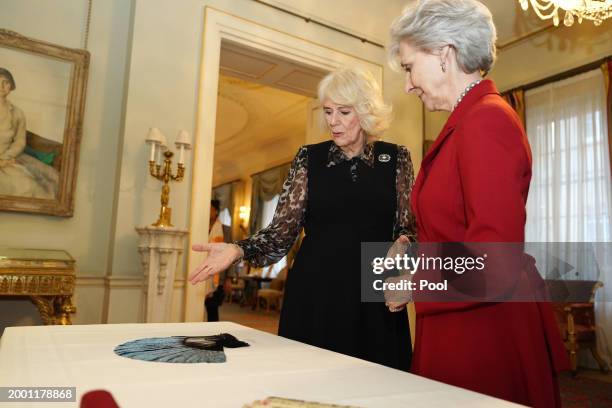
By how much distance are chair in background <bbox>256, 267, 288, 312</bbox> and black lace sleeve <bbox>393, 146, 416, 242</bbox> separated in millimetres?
8472

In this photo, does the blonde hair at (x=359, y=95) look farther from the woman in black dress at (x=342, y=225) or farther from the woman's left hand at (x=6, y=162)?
the woman's left hand at (x=6, y=162)

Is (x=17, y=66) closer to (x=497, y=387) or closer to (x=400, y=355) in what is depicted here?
(x=400, y=355)

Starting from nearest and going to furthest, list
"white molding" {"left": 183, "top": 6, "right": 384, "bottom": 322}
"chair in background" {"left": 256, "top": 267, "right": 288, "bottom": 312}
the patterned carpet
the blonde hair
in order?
the blonde hair → the patterned carpet → "white molding" {"left": 183, "top": 6, "right": 384, "bottom": 322} → "chair in background" {"left": 256, "top": 267, "right": 288, "bottom": 312}

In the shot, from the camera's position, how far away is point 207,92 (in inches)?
167

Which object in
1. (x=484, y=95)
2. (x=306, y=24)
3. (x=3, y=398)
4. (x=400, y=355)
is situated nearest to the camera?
(x=3, y=398)

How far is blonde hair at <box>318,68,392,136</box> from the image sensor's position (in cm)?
196

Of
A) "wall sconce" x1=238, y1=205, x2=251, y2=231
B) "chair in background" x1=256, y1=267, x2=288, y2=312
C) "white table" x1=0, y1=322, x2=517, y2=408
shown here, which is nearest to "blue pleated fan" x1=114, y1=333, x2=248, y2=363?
"white table" x1=0, y1=322, x2=517, y2=408

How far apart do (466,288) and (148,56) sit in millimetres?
3705

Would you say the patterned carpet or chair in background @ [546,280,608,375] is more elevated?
chair in background @ [546,280,608,375]

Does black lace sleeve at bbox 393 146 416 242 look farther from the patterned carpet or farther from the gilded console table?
the patterned carpet

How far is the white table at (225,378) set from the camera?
76 cm

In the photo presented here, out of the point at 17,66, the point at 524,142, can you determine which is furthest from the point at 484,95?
the point at 17,66

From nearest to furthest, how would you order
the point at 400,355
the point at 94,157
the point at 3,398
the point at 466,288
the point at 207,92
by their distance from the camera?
the point at 3,398
the point at 466,288
the point at 400,355
the point at 94,157
the point at 207,92

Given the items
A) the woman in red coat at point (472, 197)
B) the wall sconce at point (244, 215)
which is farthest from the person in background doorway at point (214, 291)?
the wall sconce at point (244, 215)
